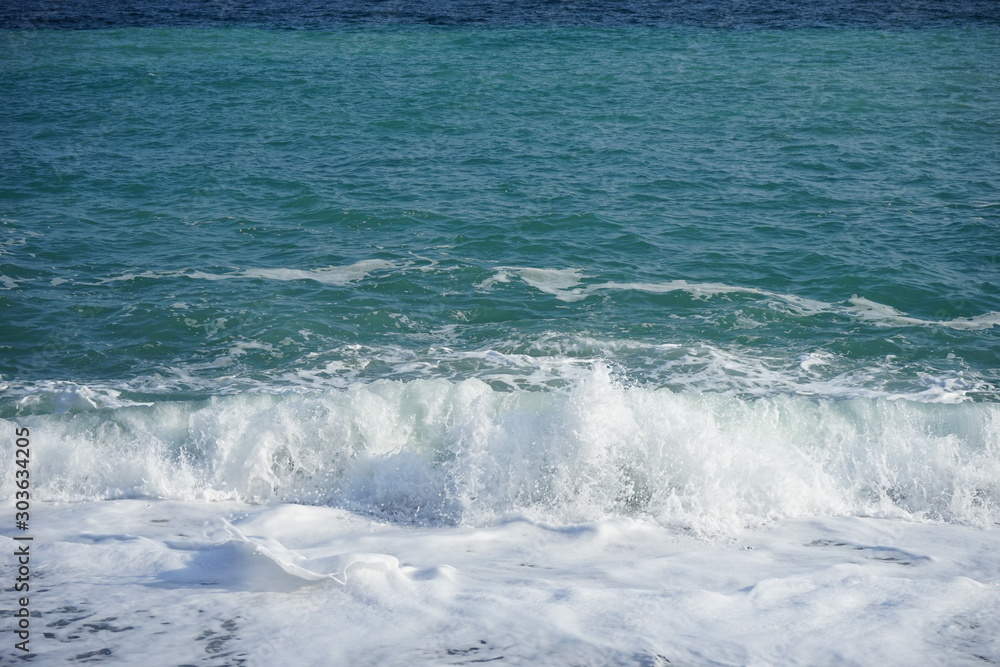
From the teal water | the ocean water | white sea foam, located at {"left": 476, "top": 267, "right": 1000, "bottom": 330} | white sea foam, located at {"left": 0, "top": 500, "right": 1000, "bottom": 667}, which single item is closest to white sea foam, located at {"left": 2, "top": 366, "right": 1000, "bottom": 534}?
the ocean water

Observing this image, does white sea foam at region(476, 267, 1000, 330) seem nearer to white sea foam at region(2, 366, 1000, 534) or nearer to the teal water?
the teal water

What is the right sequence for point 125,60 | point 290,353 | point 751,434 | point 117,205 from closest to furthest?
point 751,434 < point 290,353 < point 117,205 < point 125,60

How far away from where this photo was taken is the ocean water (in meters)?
6.52

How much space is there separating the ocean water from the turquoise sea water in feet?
0.20

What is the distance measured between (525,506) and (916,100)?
54.7 feet

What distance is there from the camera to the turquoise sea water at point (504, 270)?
944 cm

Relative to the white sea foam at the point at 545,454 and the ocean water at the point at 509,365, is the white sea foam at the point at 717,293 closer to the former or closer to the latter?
the ocean water at the point at 509,365

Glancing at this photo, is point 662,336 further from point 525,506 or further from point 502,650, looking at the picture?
point 502,650

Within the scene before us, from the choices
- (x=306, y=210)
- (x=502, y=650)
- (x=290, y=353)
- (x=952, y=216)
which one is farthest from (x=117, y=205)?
(x=952, y=216)

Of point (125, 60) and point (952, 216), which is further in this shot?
point (125, 60)

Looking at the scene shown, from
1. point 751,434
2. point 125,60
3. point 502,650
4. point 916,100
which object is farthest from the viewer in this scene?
point 125,60

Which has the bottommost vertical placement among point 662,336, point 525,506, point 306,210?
point 525,506

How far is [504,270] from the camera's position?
44.5 feet

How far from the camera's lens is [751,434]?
9.64m
